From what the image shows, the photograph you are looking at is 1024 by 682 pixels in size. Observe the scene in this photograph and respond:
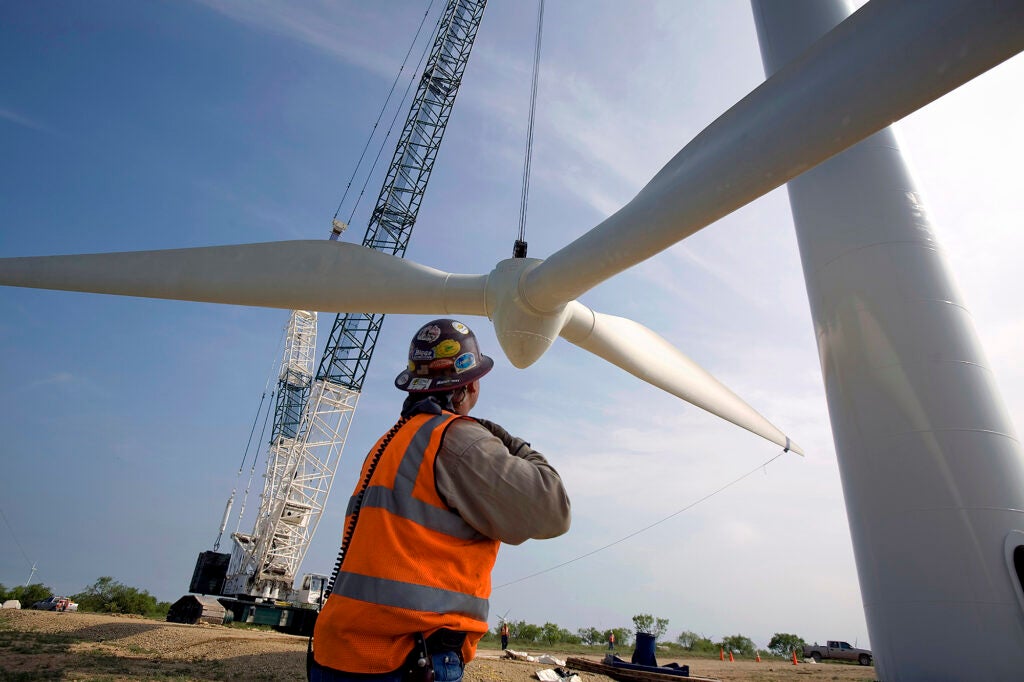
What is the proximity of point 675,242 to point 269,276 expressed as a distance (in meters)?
5.65

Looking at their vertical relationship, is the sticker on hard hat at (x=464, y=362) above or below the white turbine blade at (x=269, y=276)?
below

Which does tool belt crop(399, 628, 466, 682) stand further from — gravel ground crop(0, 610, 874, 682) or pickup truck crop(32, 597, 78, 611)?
pickup truck crop(32, 597, 78, 611)

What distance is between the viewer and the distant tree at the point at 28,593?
2879cm

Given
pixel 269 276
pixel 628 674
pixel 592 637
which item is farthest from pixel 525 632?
pixel 269 276

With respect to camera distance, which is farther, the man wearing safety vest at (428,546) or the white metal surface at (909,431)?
the white metal surface at (909,431)

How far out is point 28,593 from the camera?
2928 centimetres

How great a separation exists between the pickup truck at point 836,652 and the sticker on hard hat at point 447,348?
34.1 meters

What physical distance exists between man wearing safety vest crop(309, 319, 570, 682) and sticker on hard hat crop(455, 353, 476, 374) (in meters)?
0.32

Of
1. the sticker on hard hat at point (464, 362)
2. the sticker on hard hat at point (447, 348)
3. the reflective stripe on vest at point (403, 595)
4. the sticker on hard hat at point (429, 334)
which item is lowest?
the reflective stripe on vest at point (403, 595)

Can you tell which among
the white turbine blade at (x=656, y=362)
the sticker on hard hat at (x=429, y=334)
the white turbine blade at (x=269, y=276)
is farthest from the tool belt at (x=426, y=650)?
the white turbine blade at (x=269, y=276)

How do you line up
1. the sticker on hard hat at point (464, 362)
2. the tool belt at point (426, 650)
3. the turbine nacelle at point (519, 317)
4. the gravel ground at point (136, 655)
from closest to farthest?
the tool belt at point (426, 650), the sticker on hard hat at point (464, 362), the turbine nacelle at point (519, 317), the gravel ground at point (136, 655)

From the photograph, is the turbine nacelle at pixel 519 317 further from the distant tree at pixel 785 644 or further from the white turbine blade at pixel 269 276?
the distant tree at pixel 785 644

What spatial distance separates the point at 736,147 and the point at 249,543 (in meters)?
37.2

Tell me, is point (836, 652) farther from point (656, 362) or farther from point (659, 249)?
point (659, 249)
